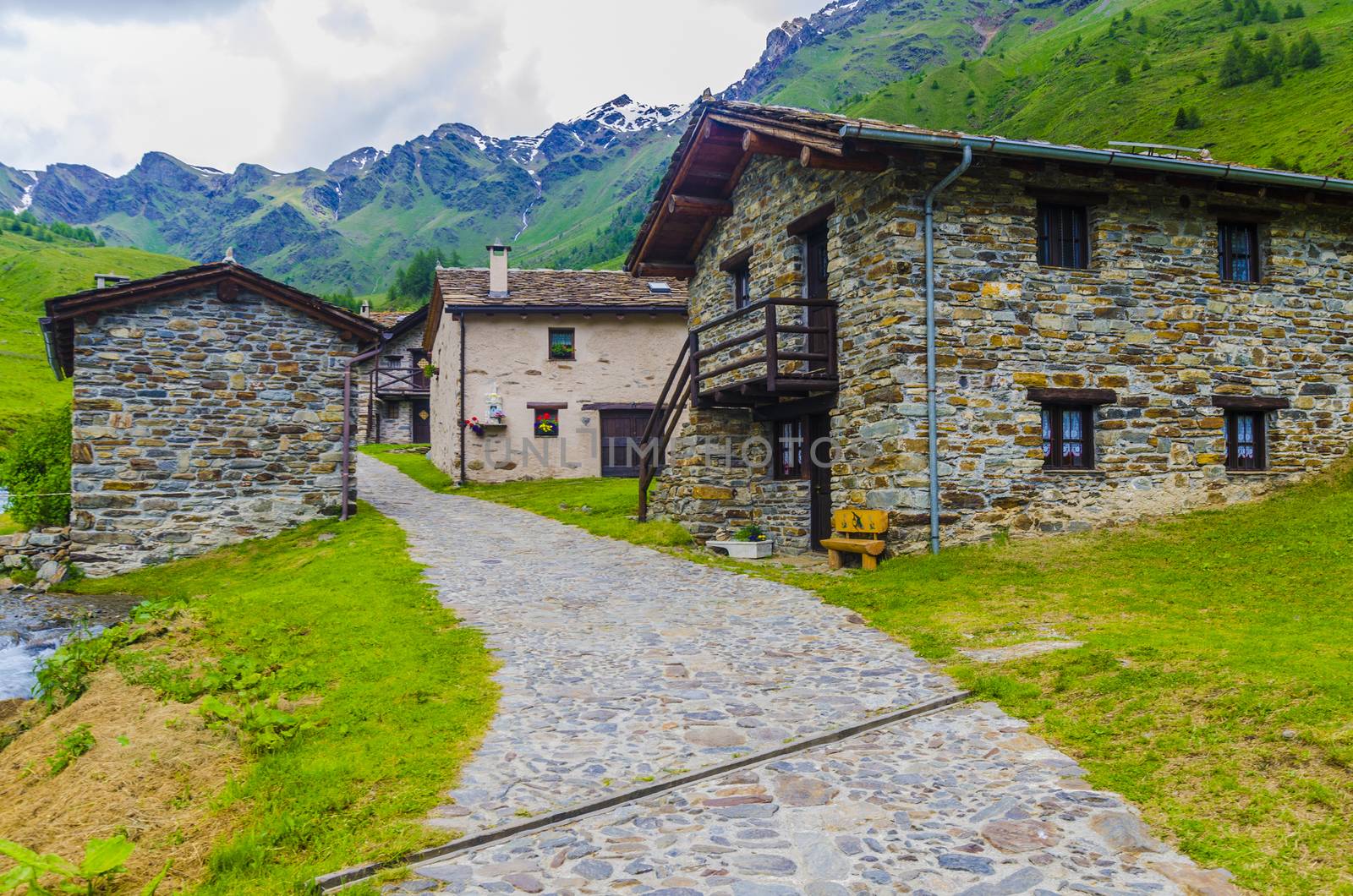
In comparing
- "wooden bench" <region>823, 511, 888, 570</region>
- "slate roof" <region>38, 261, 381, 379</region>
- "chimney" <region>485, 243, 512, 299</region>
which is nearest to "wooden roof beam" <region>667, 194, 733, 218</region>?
"slate roof" <region>38, 261, 381, 379</region>

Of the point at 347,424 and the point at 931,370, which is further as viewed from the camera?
the point at 347,424

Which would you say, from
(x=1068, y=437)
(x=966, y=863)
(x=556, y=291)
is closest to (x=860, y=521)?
(x=1068, y=437)

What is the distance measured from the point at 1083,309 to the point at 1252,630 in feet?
19.6

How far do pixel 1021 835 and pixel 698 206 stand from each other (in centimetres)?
1341

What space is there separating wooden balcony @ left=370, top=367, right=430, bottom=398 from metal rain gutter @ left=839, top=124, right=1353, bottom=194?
37.2 metres

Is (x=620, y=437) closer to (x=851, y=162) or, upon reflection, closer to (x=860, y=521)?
(x=860, y=521)

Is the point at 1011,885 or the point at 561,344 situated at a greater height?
the point at 561,344

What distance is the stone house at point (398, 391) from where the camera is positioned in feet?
146

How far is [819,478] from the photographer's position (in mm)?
14016

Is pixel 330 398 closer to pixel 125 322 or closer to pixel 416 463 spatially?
pixel 125 322

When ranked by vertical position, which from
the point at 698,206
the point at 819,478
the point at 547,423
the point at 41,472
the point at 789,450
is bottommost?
the point at 819,478

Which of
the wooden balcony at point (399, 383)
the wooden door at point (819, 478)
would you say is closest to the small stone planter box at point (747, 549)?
the wooden door at point (819, 478)

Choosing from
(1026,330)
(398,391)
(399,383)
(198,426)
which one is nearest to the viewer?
(1026,330)

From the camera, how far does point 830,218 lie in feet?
41.5
